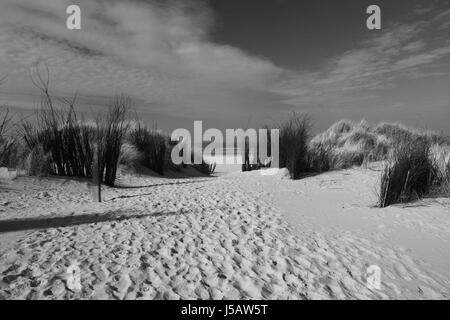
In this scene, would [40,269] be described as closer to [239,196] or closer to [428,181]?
[239,196]

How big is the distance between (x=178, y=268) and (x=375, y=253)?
1977 millimetres

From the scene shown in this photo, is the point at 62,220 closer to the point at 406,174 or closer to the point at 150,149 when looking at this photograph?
the point at 406,174

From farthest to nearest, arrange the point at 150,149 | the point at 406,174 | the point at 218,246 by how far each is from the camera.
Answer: the point at 150,149 → the point at 406,174 → the point at 218,246

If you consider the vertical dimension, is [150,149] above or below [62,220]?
above

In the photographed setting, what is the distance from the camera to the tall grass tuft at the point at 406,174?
4.85 meters

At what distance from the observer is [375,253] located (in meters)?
3.13

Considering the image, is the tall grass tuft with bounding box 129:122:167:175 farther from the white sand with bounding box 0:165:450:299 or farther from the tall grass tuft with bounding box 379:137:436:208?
the tall grass tuft with bounding box 379:137:436:208

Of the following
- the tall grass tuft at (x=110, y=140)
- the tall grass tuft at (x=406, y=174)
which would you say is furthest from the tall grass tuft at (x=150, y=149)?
the tall grass tuft at (x=406, y=174)

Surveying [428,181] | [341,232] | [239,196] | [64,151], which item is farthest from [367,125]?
[64,151]

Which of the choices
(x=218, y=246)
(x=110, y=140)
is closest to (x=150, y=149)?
(x=110, y=140)

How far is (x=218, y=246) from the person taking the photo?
3199mm

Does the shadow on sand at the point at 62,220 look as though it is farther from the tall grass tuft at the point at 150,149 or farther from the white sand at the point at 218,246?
the tall grass tuft at the point at 150,149

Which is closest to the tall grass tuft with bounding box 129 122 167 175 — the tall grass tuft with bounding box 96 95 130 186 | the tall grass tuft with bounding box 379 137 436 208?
the tall grass tuft with bounding box 96 95 130 186

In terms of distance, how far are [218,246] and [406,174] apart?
11.6 ft
